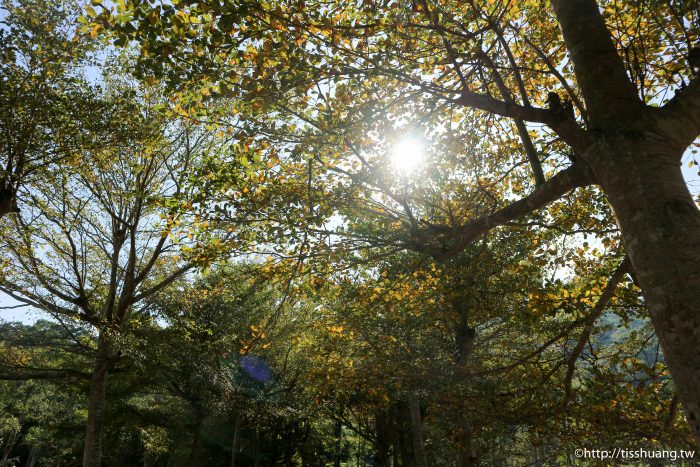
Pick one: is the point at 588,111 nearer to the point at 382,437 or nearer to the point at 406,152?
the point at 406,152

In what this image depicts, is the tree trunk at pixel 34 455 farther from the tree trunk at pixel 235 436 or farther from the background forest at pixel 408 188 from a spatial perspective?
the background forest at pixel 408 188

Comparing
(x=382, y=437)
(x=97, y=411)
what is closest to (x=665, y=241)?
(x=97, y=411)

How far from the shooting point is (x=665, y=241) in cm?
219

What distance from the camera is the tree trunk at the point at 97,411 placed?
35.7 feet

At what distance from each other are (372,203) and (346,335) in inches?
123

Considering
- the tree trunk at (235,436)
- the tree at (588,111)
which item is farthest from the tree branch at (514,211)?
the tree trunk at (235,436)

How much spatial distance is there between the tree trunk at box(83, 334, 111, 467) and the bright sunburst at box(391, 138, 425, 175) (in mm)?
9522

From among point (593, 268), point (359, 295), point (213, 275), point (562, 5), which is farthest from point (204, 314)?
point (562, 5)

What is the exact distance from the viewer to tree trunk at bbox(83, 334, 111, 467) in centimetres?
1087

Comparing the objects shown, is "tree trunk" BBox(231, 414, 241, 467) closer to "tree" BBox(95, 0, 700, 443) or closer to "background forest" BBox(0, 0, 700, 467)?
"background forest" BBox(0, 0, 700, 467)

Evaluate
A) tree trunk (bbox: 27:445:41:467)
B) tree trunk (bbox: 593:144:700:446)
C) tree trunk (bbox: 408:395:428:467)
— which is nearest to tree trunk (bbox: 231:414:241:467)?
tree trunk (bbox: 408:395:428:467)

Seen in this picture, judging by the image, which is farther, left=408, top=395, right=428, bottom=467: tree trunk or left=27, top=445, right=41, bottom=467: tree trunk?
left=27, top=445, right=41, bottom=467: tree trunk

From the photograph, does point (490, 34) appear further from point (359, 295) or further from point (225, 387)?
point (225, 387)

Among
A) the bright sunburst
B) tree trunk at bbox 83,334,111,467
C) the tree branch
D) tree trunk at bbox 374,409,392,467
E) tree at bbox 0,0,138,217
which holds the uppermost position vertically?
tree at bbox 0,0,138,217
